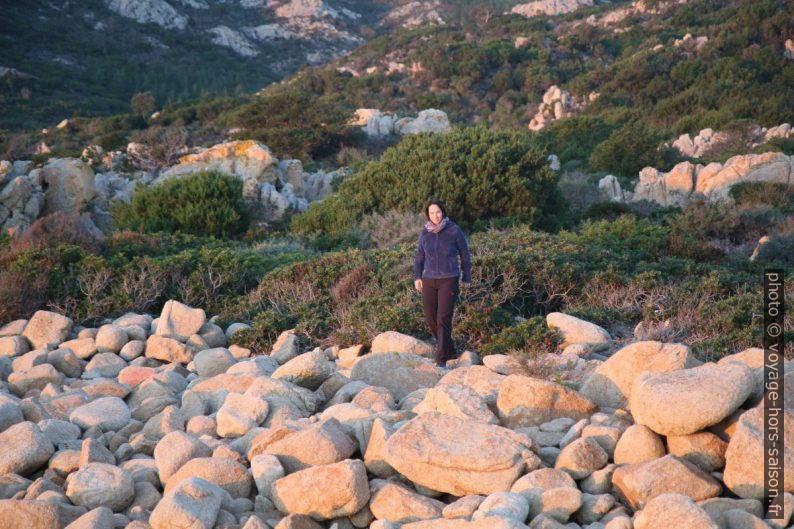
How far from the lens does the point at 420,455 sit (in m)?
4.41

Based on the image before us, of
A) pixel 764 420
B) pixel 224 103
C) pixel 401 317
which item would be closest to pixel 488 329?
pixel 401 317

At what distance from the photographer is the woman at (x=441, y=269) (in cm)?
720

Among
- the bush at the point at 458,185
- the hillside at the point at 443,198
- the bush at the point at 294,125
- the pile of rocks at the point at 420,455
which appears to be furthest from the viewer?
the bush at the point at 294,125

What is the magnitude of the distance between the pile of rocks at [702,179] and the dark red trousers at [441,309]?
46.9 ft

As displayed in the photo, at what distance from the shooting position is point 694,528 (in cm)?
359

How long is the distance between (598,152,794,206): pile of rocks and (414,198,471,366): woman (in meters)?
14.2

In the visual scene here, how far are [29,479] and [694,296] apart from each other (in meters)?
6.38

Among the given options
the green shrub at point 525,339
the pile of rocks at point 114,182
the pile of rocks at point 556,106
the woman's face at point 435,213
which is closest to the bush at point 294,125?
Result: the pile of rocks at point 114,182

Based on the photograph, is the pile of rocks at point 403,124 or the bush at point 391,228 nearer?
the bush at point 391,228

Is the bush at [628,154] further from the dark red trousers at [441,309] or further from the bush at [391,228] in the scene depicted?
the dark red trousers at [441,309]

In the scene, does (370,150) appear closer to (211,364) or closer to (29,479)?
(211,364)

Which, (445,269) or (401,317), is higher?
(445,269)

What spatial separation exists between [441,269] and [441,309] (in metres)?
0.36

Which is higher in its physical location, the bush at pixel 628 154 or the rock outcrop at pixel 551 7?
the rock outcrop at pixel 551 7
